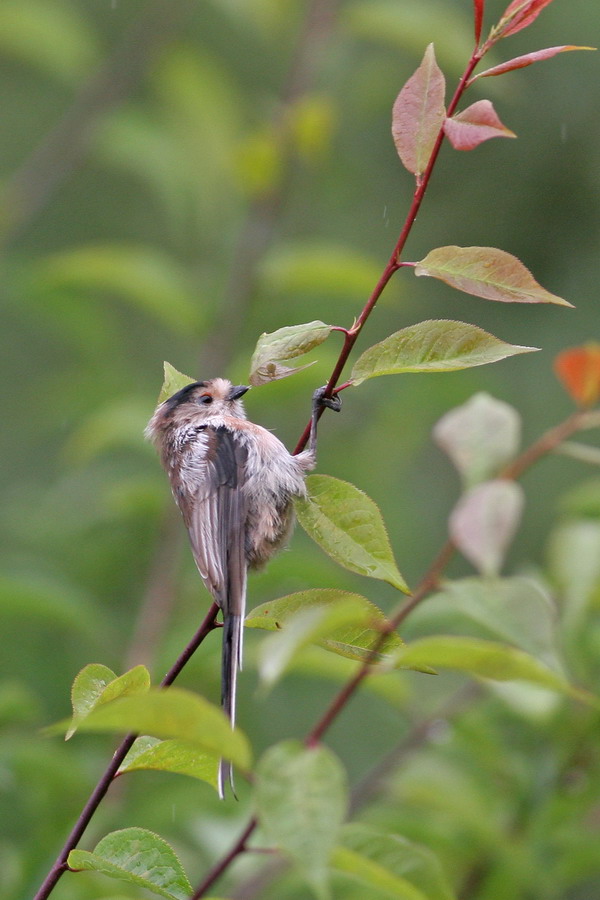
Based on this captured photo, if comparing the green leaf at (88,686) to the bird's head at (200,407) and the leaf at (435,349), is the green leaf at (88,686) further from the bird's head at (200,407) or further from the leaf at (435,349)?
the bird's head at (200,407)

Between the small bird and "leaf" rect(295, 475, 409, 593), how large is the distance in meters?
0.43

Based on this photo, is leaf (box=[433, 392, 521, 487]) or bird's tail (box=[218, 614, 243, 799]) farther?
bird's tail (box=[218, 614, 243, 799])

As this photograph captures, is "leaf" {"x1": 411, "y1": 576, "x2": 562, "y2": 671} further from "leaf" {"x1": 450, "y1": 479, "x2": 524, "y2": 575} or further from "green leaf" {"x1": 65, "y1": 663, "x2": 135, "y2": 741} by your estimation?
"green leaf" {"x1": 65, "y1": 663, "x2": 135, "y2": 741}

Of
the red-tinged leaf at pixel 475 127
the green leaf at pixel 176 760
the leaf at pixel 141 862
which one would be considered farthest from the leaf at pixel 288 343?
the leaf at pixel 141 862

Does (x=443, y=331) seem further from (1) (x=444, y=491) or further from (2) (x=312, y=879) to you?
(1) (x=444, y=491)

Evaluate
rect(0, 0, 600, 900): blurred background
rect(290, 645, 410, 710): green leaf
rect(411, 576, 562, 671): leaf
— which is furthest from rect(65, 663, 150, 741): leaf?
rect(290, 645, 410, 710): green leaf

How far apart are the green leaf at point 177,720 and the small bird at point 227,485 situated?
2.72ft

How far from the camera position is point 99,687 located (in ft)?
4.33

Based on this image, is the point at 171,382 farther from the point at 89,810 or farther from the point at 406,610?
the point at 89,810

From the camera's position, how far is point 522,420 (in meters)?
6.52

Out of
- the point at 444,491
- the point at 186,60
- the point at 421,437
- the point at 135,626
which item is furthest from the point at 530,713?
the point at 444,491

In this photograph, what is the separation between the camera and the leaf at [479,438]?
5.02 feet

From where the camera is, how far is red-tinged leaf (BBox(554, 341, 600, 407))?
168 centimetres

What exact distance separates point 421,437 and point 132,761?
9.57ft
